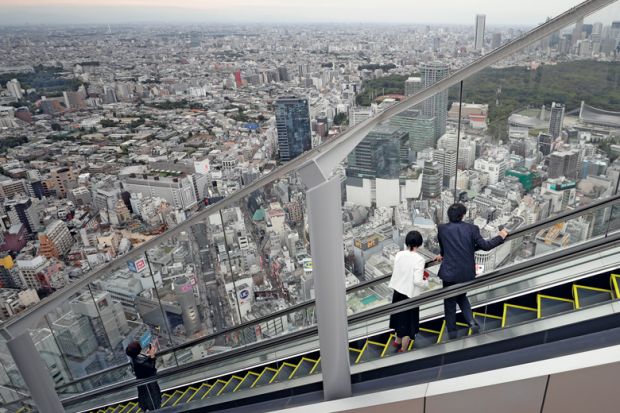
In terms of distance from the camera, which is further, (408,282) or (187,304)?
(187,304)

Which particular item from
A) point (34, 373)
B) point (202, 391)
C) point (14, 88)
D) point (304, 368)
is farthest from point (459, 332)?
point (14, 88)

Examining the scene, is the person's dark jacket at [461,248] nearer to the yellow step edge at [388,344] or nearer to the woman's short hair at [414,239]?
the woman's short hair at [414,239]

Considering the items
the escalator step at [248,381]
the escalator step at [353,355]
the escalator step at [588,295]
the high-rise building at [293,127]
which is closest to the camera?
the escalator step at [588,295]

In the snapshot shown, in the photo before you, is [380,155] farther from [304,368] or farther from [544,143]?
[304,368]

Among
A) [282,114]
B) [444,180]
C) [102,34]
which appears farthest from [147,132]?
[444,180]

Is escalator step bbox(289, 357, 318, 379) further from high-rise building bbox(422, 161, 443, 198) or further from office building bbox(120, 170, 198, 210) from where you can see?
office building bbox(120, 170, 198, 210)

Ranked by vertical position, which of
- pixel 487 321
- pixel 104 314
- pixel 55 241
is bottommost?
pixel 55 241

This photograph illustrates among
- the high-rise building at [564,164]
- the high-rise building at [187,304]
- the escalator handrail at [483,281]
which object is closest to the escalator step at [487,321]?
the escalator handrail at [483,281]
